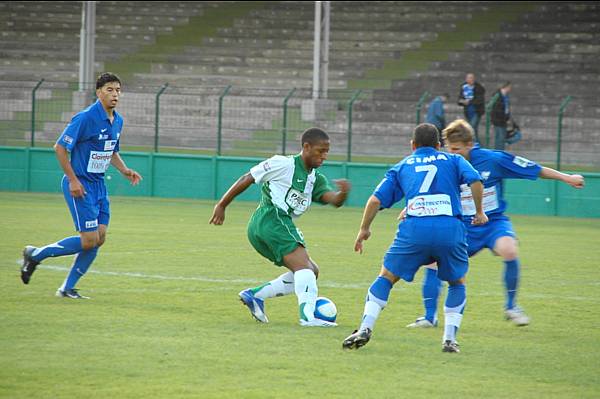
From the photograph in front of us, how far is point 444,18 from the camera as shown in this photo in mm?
35625

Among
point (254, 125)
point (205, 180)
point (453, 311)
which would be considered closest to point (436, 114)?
point (254, 125)

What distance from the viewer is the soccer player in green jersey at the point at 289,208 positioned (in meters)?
8.87

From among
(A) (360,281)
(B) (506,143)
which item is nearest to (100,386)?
(A) (360,281)

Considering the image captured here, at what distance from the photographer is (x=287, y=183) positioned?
9.03m

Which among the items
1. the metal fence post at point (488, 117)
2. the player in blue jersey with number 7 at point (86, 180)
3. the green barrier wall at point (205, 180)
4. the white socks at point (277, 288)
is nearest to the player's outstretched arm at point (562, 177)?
the white socks at point (277, 288)

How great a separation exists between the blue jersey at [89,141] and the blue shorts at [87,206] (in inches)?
3.8

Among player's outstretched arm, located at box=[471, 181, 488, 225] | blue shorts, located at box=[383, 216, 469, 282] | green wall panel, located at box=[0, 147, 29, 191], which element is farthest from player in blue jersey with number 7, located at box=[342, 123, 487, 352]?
green wall panel, located at box=[0, 147, 29, 191]

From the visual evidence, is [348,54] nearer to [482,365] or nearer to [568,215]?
[568,215]

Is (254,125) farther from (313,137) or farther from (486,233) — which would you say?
(313,137)

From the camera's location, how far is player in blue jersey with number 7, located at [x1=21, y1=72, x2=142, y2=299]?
10.1m

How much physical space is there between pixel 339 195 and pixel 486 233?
1.48 meters

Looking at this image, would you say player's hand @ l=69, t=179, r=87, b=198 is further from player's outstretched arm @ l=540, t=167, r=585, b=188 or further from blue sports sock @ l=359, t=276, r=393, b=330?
player's outstretched arm @ l=540, t=167, r=585, b=188

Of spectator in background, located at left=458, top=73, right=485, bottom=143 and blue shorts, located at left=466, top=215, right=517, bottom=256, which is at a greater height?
spectator in background, located at left=458, top=73, right=485, bottom=143

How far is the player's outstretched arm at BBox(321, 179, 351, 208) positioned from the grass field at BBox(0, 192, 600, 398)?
1.02 metres
